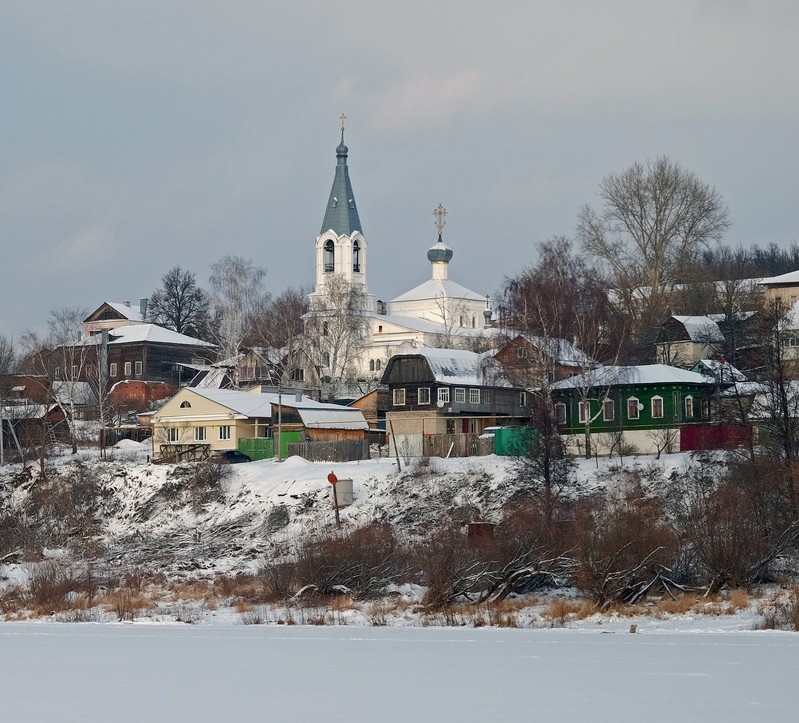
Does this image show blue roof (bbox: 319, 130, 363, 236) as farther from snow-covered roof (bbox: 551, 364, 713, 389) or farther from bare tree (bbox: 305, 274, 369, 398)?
snow-covered roof (bbox: 551, 364, 713, 389)

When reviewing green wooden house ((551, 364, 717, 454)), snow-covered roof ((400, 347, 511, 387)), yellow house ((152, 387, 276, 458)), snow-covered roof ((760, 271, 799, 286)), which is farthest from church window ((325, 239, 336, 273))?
green wooden house ((551, 364, 717, 454))

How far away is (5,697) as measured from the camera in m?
17.2

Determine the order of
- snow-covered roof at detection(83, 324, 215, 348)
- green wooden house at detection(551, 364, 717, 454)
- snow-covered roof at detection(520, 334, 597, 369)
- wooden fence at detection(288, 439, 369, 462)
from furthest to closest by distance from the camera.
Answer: snow-covered roof at detection(83, 324, 215, 348)
wooden fence at detection(288, 439, 369, 462)
snow-covered roof at detection(520, 334, 597, 369)
green wooden house at detection(551, 364, 717, 454)

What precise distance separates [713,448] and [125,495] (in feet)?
67.8

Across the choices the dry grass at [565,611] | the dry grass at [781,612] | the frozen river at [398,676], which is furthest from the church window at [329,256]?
the frozen river at [398,676]

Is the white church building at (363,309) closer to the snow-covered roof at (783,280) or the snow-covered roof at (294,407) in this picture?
the snow-covered roof at (294,407)

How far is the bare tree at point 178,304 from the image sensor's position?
102312 mm

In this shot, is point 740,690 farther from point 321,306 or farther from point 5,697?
point 321,306

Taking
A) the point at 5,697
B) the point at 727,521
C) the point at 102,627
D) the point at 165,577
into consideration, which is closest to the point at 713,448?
the point at 727,521

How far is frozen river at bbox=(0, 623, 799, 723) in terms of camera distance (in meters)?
16.1

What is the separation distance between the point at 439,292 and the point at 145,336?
23118mm

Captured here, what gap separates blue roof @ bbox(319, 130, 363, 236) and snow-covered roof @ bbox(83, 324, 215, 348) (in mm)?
13934

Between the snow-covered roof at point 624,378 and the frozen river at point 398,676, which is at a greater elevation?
the snow-covered roof at point 624,378

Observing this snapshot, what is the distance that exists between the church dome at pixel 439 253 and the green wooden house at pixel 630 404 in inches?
2099
